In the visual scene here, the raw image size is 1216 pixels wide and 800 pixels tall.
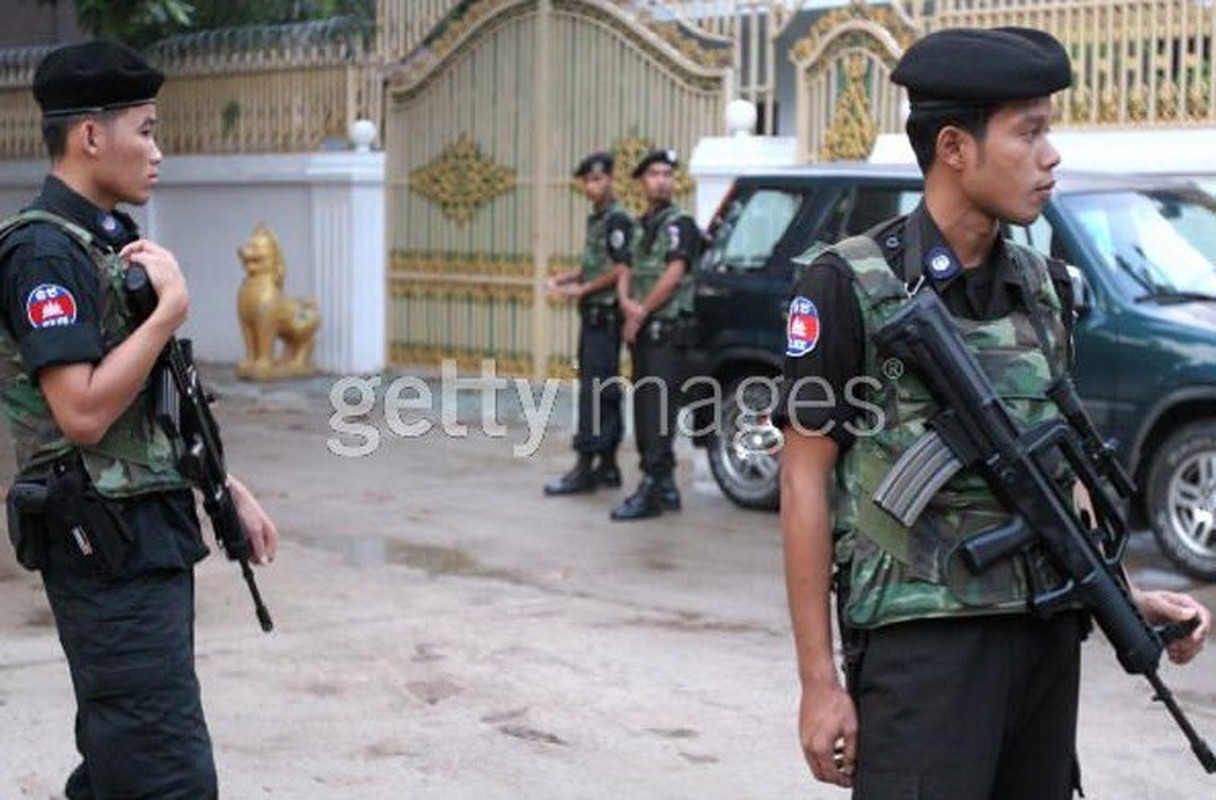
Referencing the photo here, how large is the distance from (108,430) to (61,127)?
23.5 inches

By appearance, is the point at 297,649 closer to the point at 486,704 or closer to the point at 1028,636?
the point at 486,704

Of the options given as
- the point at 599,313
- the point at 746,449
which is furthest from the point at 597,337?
the point at 746,449

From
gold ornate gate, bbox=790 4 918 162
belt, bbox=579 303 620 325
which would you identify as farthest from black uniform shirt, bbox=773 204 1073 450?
gold ornate gate, bbox=790 4 918 162

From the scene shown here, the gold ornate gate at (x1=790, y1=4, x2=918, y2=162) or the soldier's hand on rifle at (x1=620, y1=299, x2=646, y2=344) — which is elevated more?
the gold ornate gate at (x1=790, y1=4, x2=918, y2=162)

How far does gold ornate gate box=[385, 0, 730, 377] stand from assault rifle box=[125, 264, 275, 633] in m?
9.91

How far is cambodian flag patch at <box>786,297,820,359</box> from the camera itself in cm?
305

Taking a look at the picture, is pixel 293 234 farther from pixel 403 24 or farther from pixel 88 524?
pixel 88 524

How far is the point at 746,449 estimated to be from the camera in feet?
31.8

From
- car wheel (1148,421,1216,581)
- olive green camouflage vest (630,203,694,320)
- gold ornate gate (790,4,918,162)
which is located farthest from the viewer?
gold ornate gate (790,4,918,162)

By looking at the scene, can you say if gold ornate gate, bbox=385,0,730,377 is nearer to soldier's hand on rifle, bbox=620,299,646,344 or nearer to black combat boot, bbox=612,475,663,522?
soldier's hand on rifle, bbox=620,299,646,344

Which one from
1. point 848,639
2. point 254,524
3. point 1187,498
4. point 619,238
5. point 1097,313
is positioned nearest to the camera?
point 848,639

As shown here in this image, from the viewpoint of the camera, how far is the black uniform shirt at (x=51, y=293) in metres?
3.73

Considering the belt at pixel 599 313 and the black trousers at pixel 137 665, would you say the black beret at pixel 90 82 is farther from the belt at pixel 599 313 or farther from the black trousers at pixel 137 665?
the belt at pixel 599 313

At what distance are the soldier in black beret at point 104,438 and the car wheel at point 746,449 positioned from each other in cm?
597
